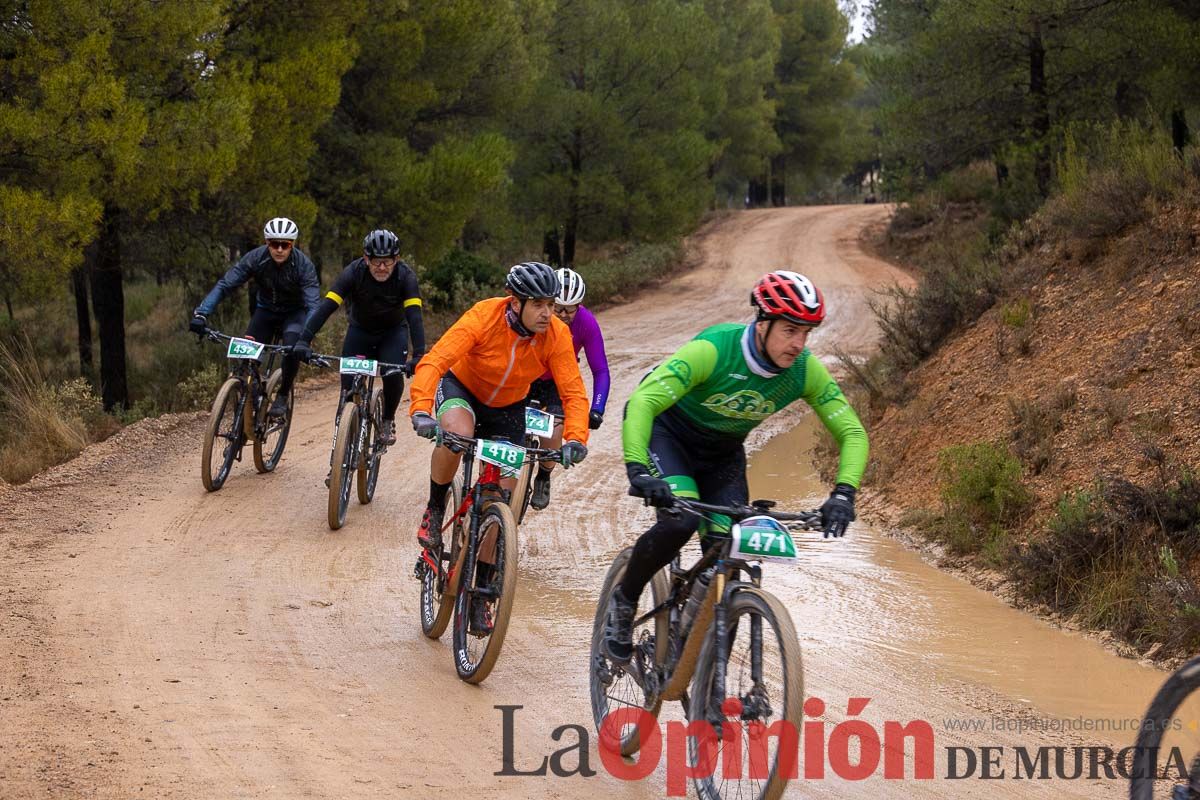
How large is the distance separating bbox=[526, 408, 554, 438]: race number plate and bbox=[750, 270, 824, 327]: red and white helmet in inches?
74.8

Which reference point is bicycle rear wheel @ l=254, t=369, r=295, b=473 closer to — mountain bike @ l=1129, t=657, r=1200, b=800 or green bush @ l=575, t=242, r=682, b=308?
mountain bike @ l=1129, t=657, r=1200, b=800

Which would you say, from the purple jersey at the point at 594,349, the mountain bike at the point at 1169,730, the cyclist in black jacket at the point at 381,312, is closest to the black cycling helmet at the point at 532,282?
the purple jersey at the point at 594,349

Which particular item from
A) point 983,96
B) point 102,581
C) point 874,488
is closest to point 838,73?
point 983,96

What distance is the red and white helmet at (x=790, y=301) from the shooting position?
4918 millimetres

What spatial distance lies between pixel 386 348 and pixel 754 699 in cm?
657

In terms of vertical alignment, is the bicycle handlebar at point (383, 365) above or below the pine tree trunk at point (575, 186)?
below

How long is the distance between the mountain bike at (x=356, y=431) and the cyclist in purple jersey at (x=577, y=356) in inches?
60.5

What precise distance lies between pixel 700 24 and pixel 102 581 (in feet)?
86.7

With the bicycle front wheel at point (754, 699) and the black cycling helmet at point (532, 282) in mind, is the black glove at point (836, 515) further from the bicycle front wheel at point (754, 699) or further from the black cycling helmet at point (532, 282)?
the black cycling helmet at point (532, 282)

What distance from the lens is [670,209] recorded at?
30.5 metres

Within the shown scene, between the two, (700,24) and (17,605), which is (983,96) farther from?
(17,605)

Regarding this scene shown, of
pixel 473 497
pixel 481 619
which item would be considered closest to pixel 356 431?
pixel 473 497

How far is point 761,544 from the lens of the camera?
4.54 m

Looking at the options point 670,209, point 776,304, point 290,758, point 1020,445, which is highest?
point 670,209
